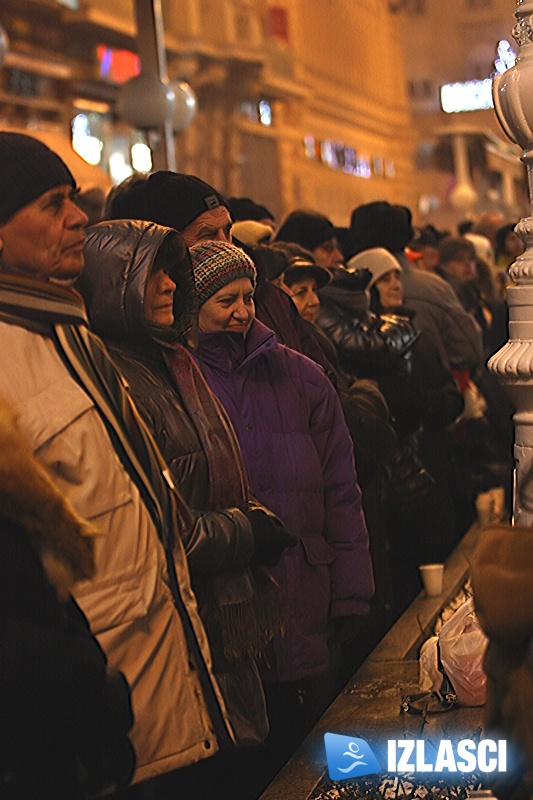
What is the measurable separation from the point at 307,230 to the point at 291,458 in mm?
2935

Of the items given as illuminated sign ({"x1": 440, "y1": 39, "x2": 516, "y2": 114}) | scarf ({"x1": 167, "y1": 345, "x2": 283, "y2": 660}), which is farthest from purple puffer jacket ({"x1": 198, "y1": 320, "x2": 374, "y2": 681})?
illuminated sign ({"x1": 440, "y1": 39, "x2": 516, "y2": 114})

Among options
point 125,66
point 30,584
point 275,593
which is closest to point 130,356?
point 275,593

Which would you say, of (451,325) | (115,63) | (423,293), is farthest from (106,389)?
(115,63)

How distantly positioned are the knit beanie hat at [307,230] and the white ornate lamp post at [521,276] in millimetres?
2888

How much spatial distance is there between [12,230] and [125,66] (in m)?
19.1

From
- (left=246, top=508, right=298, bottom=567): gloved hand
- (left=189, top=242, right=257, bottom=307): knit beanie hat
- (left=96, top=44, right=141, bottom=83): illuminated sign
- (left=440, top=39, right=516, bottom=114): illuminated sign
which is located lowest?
(left=246, top=508, right=298, bottom=567): gloved hand

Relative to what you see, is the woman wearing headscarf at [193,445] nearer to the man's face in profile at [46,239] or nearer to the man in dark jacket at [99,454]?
the man in dark jacket at [99,454]

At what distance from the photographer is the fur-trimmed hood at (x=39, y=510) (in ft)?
9.47

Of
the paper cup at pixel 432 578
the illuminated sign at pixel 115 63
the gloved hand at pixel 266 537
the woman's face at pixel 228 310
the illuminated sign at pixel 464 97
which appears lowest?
the paper cup at pixel 432 578

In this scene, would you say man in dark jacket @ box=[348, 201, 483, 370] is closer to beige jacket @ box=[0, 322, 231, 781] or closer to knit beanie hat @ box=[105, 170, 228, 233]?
knit beanie hat @ box=[105, 170, 228, 233]

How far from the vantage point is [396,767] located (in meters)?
4.05

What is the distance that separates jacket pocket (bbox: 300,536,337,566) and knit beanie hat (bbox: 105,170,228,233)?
1.05 m

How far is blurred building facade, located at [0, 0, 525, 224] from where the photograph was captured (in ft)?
64.7

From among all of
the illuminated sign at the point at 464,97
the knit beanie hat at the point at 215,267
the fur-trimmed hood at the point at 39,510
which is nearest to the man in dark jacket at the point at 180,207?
the knit beanie hat at the point at 215,267
